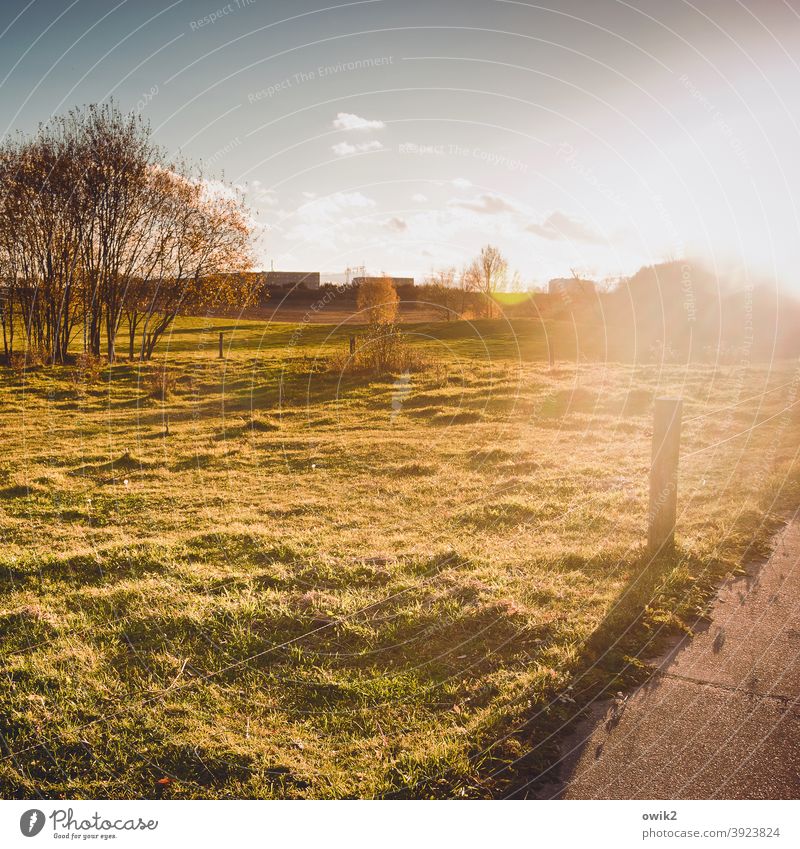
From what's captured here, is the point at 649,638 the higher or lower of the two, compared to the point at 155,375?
lower

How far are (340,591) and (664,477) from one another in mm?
3986

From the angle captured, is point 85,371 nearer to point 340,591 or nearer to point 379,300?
point 379,300

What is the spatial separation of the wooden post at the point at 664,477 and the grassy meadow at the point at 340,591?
0.89ft

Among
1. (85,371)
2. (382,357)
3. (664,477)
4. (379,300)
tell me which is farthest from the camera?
(379,300)

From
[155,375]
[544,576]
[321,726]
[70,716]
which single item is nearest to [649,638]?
[544,576]

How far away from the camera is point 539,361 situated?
30578 mm

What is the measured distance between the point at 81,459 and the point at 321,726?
11.1 metres

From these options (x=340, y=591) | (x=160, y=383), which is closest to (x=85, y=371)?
(x=160, y=383)

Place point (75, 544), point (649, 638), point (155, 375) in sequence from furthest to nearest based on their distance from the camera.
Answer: point (155, 375) → point (75, 544) → point (649, 638)

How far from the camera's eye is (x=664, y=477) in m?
7.26

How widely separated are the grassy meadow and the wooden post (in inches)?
10.7

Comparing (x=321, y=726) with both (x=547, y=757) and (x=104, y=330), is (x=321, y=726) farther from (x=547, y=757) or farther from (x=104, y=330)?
(x=104, y=330)

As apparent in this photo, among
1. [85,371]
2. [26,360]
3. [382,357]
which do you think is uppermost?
[382,357]

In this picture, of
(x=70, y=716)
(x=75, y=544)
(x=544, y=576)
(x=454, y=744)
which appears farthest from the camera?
(x=75, y=544)
